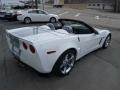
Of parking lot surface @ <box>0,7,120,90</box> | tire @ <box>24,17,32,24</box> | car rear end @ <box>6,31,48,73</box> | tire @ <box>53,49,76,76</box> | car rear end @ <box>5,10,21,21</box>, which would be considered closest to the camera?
car rear end @ <box>6,31,48,73</box>

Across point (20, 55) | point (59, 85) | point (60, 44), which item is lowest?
point (59, 85)

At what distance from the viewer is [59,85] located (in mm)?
3979

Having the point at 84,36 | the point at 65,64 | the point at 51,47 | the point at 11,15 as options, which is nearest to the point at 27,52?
the point at 51,47

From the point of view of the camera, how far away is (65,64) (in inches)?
173

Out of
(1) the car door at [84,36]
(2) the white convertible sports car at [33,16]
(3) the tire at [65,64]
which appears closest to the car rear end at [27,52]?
(3) the tire at [65,64]

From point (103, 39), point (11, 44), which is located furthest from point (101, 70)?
point (11, 44)

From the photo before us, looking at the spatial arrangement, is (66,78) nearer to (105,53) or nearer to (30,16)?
(105,53)

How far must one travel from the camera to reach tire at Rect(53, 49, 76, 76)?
13.5ft

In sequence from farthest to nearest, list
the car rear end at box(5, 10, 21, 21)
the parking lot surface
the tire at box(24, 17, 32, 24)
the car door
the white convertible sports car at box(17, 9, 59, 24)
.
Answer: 1. the car rear end at box(5, 10, 21, 21)
2. the tire at box(24, 17, 32, 24)
3. the white convertible sports car at box(17, 9, 59, 24)
4. the car door
5. the parking lot surface

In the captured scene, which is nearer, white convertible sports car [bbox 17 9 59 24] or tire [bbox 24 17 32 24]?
white convertible sports car [bbox 17 9 59 24]

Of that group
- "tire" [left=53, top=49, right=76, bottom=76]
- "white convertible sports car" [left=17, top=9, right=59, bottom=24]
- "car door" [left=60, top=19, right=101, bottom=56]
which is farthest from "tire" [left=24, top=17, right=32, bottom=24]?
"tire" [left=53, top=49, right=76, bottom=76]

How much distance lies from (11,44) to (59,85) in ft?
5.55

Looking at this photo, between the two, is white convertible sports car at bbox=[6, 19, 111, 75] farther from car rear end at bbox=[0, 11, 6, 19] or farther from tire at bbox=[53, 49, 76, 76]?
car rear end at bbox=[0, 11, 6, 19]

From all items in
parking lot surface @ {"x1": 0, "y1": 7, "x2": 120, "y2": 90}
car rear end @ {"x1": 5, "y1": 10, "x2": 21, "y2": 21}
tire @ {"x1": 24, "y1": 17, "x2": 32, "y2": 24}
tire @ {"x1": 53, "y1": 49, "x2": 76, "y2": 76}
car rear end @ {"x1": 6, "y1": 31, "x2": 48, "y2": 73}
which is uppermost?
car rear end @ {"x1": 5, "y1": 10, "x2": 21, "y2": 21}
